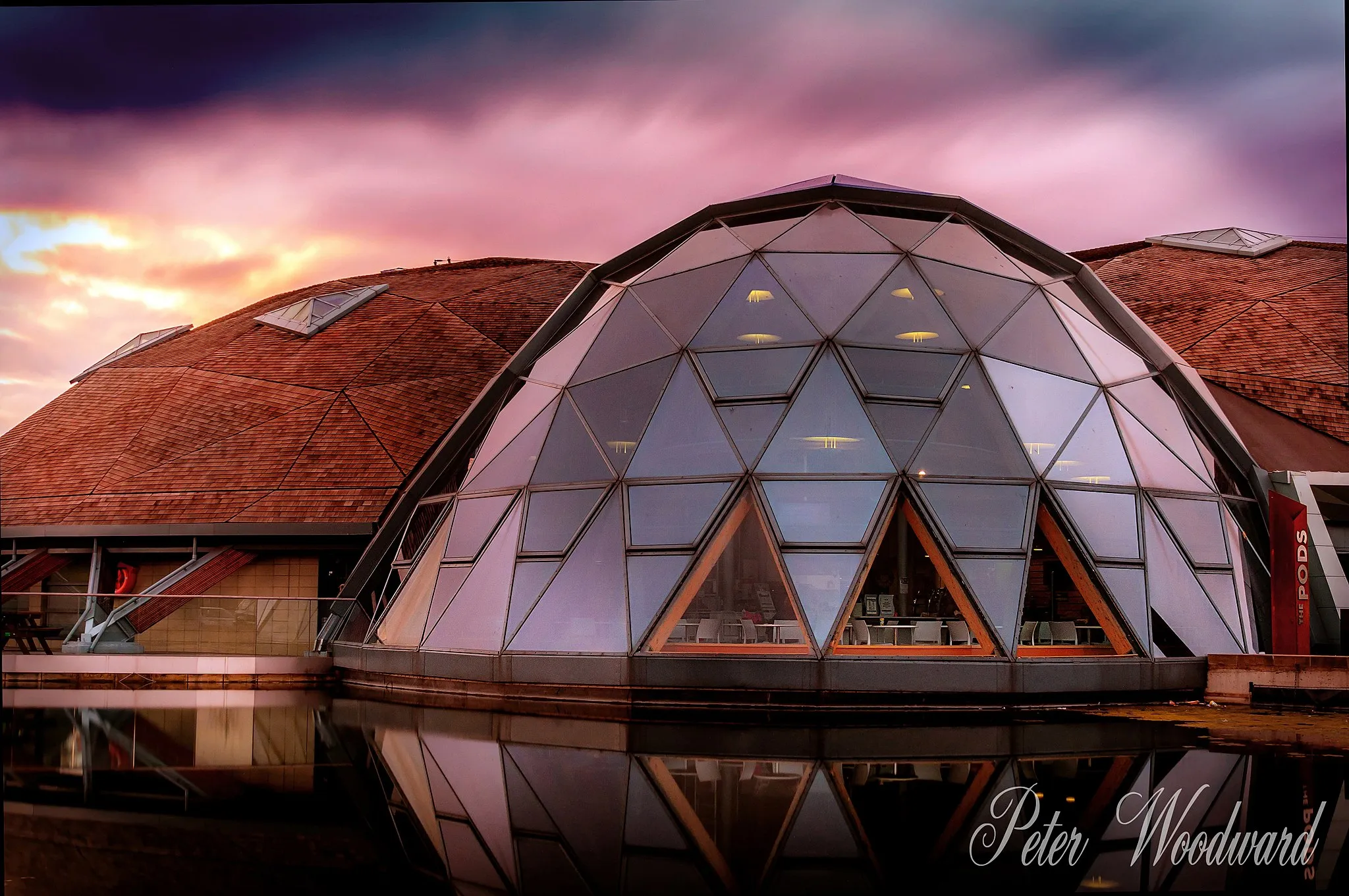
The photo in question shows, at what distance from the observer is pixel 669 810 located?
8016 mm

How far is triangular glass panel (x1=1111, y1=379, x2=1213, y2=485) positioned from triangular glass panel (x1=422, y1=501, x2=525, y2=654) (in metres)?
9.28

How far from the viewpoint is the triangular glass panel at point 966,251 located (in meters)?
18.8

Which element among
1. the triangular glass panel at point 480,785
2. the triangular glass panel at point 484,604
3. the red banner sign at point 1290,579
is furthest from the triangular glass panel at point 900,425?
the triangular glass panel at point 480,785

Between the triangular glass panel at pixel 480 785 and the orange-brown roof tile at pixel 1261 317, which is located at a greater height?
the orange-brown roof tile at pixel 1261 317

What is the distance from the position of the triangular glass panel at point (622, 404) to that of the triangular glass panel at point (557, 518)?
0.65 metres

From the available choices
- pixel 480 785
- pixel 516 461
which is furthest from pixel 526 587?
pixel 480 785

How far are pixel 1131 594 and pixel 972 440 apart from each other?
9.58ft

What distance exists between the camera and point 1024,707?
1487 centimetres

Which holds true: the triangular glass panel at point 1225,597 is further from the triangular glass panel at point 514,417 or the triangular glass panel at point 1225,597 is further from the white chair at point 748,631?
the triangular glass panel at point 514,417

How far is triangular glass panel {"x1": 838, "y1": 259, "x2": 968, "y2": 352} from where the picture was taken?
56.9ft

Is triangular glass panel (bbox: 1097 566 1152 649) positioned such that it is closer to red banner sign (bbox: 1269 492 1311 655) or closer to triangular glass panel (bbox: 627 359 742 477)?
red banner sign (bbox: 1269 492 1311 655)

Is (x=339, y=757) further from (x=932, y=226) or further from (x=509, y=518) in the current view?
(x=932, y=226)

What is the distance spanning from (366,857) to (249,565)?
1919 cm

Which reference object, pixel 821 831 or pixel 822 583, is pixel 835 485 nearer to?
pixel 822 583
